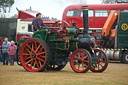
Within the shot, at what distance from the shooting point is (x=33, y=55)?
47.9ft

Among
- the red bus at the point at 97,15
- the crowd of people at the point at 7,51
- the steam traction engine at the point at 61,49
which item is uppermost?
the red bus at the point at 97,15

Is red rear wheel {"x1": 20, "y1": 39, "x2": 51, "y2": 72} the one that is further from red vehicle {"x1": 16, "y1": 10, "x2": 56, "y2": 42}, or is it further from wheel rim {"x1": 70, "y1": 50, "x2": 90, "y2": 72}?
red vehicle {"x1": 16, "y1": 10, "x2": 56, "y2": 42}

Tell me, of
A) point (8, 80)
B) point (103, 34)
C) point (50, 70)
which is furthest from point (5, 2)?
point (8, 80)

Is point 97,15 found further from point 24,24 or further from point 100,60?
point 100,60

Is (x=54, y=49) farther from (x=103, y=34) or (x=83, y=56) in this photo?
(x=103, y=34)

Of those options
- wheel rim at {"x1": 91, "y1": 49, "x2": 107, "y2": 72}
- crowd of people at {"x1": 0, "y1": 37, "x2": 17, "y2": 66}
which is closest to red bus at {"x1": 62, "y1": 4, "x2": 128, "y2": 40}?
crowd of people at {"x1": 0, "y1": 37, "x2": 17, "y2": 66}

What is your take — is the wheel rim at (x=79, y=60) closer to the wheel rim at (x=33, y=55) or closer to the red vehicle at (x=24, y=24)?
the wheel rim at (x=33, y=55)

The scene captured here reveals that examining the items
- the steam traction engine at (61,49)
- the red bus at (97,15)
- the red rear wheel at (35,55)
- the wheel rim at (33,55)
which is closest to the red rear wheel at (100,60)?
the steam traction engine at (61,49)

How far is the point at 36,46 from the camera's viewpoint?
47.8 feet

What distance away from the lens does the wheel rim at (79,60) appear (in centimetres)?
1376

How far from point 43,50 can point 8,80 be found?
3.53 metres

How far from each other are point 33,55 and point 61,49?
3.34 ft

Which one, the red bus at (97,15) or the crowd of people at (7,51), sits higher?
the red bus at (97,15)

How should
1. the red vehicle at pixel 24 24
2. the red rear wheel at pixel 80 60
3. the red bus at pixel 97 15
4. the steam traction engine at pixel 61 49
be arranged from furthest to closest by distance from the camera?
the red bus at pixel 97 15 < the red vehicle at pixel 24 24 < the steam traction engine at pixel 61 49 < the red rear wheel at pixel 80 60
